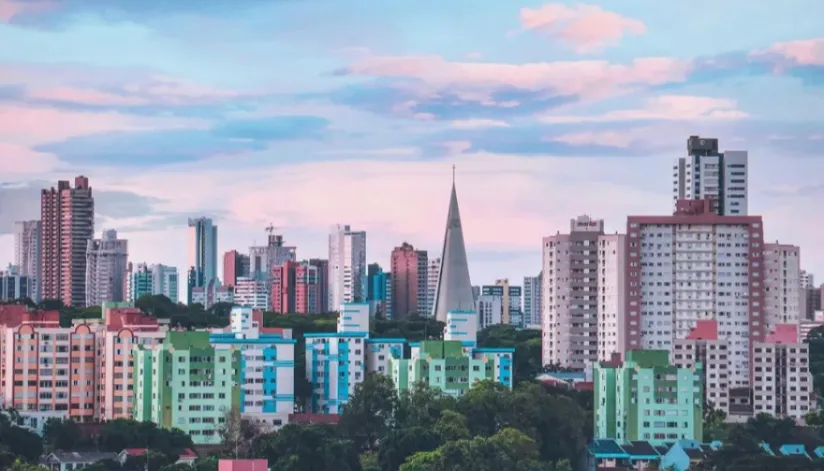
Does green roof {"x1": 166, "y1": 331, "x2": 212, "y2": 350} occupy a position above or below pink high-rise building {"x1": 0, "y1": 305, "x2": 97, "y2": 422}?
above

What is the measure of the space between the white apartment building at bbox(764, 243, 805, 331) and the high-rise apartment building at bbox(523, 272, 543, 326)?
32938mm

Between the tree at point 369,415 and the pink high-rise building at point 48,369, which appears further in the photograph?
Answer: the pink high-rise building at point 48,369

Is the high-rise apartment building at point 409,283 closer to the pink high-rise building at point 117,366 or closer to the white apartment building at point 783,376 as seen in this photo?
the white apartment building at point 783,376

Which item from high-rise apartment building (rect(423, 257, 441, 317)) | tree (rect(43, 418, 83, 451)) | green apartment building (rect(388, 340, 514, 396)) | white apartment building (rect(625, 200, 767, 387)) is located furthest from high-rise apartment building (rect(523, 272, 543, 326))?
tree (rect(43, 418, 83, 451))

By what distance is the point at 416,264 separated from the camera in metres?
71.0

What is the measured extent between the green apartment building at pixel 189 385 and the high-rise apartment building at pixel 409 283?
33.1 meters

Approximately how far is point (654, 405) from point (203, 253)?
44.4 meters

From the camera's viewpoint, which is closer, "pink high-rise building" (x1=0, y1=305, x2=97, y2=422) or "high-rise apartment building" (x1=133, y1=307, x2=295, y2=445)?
"high-rise apartment building" (x1=133, y1=307, x2=295, y2=445)

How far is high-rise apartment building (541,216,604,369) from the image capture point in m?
49.8

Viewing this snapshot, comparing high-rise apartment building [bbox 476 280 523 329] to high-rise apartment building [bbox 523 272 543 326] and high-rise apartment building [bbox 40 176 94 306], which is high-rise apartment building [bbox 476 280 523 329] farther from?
high-rise apartment building [bbox 40 176 94 306]

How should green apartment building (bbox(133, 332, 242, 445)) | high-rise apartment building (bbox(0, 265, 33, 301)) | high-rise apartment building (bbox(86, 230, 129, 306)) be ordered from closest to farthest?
green apartment building (bbox(133, 332, 242, 445)) → high-rise apartment building (bbox(86, 230, 129, 306)) → high-rise apartment building (bbox(0, 265, 33, 301))

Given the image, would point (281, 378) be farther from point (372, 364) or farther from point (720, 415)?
point (720, 415)

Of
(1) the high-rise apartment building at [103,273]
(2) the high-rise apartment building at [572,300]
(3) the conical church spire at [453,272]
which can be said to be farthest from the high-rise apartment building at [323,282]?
(2) the high-rise apartment building at [572,300]

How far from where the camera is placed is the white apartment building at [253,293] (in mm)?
72562
